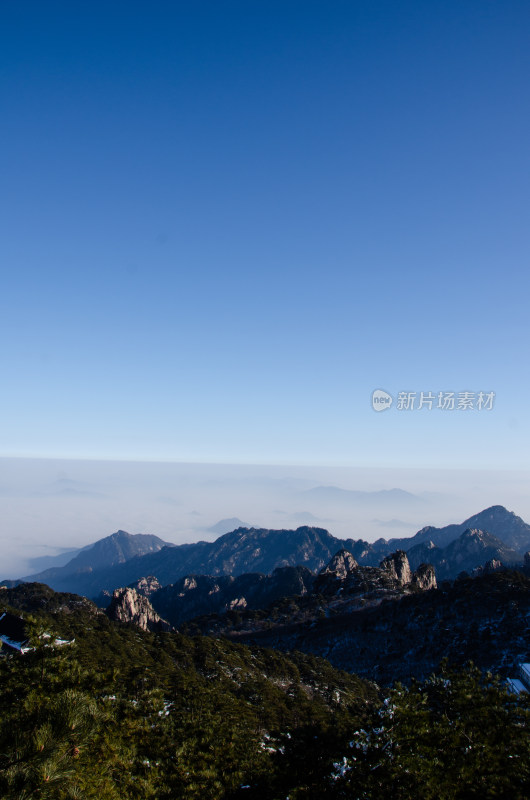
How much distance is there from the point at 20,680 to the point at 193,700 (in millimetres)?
36725

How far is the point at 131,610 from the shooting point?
142 m

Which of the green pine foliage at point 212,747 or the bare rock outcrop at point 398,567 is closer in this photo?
the green pine foliage at point 212,747

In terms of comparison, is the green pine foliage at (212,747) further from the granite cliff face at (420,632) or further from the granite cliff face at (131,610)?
the granite cliff face at (131,610)

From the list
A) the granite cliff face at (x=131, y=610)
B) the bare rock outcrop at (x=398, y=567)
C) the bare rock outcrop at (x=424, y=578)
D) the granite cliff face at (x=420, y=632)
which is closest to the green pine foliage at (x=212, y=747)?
the granite cliff face at (x=420, y=632)

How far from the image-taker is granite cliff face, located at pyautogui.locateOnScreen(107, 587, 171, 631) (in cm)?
13862

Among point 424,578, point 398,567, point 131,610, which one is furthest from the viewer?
point 398,567

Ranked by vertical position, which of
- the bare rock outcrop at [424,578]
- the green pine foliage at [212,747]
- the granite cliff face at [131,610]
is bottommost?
the granite cliff face at [131,610]

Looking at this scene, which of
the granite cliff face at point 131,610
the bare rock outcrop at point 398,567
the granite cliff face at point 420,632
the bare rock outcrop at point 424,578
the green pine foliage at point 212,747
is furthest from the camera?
the bare rock outcrop at point 398,567

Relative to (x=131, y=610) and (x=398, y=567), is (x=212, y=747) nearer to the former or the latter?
(x=131, y=610)

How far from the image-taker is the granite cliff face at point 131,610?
138625mm

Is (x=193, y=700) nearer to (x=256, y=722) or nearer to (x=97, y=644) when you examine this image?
(x=256, y=722)

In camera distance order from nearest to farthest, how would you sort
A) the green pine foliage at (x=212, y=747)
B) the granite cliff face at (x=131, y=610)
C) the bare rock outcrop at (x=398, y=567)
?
the green pine foliage at (x=212, y=747) → the granite cliff face at (x=131, y=610) → the bare rock outcrop at (x=398, y=567)

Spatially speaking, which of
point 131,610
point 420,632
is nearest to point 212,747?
point 420,632

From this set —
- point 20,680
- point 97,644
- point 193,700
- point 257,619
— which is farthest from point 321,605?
point 20,680
